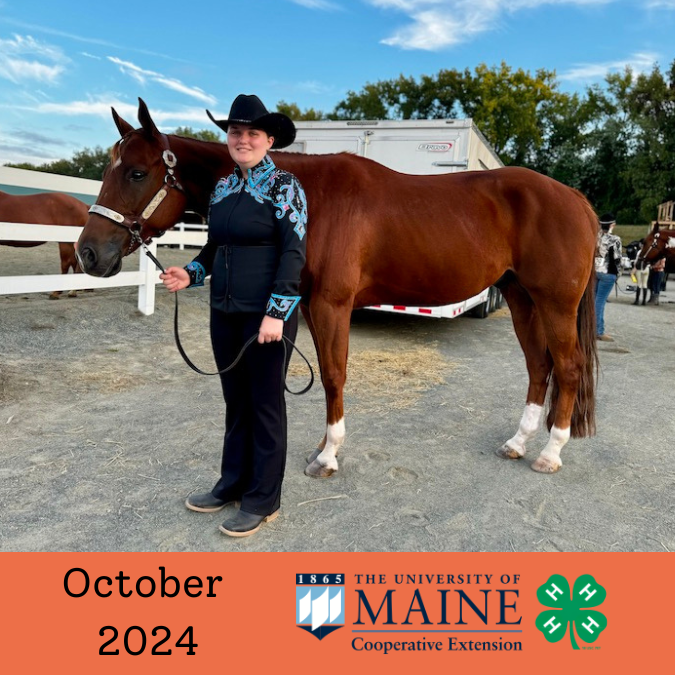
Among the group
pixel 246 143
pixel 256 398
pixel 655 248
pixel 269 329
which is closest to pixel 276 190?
pixel 246 143

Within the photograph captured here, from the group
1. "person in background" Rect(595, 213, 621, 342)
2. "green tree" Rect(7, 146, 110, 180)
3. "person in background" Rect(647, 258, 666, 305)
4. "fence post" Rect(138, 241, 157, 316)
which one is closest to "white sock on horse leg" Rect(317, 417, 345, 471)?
"fence post" Rect(138, 241, 157, 316)

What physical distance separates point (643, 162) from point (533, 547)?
129 feet

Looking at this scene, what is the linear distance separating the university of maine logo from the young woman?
540mm

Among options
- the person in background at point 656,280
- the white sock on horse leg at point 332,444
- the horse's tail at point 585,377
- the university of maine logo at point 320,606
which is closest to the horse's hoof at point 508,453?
the horse's tail at point 585,377

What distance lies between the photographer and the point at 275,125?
7.48ft

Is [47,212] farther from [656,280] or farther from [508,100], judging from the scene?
[508,100]

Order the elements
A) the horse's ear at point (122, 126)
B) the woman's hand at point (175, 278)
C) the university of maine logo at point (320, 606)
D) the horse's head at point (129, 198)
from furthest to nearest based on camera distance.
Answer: the horse's ear at point (122, 126), the horse's head at point (129, 198), the woman's hand at point (175, 278), the university of maine logo at point (320, 606)

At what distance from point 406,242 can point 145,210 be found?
1.47 meters

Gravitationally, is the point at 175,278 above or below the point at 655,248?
below

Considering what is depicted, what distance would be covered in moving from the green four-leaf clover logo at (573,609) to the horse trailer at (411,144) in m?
5.19

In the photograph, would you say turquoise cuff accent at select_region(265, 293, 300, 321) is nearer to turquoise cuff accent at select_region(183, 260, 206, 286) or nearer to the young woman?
the young woman

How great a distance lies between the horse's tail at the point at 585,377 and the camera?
136 inches

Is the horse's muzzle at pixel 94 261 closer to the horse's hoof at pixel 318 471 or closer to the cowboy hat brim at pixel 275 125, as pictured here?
the cowboy hat brim at pixel 275 125

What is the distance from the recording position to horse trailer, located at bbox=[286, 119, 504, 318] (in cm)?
731
